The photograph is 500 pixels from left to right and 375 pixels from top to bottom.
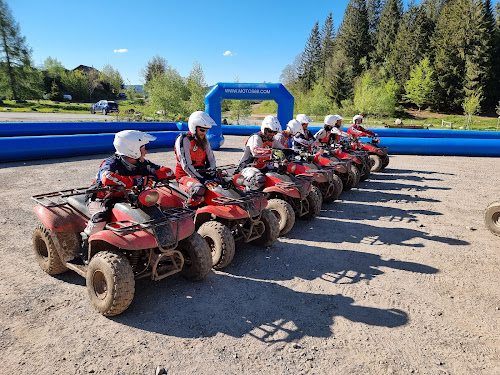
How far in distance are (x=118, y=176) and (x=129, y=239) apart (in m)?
0.88

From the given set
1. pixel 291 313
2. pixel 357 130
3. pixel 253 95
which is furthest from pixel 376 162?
pixel 291 313

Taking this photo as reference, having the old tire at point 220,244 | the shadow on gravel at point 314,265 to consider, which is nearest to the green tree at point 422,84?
the shadow on gravel at point 314,265

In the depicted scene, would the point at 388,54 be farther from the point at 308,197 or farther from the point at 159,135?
the point at 308,197

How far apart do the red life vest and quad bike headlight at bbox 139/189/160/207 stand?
70.6 inches

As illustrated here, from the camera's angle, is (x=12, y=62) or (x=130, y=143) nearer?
(x=130, y=143)

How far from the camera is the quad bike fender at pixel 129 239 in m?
3.73

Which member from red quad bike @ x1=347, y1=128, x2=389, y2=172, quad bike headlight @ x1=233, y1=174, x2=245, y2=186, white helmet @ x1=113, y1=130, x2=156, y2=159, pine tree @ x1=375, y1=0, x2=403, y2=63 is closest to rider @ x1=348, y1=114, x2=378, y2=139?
red quad bike @ x1=347, y1=128, x2=389, y2=172

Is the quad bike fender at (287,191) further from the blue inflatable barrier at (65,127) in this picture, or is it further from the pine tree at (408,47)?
the pine tree at (408,47)

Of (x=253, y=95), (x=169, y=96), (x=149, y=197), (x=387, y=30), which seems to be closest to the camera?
(x=149, y=197)

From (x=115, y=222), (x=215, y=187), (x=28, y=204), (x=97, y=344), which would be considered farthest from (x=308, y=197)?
(x=28, y=204)

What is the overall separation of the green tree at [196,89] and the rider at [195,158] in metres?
25.8

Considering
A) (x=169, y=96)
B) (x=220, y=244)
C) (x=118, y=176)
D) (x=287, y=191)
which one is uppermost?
(x=169, y=96)

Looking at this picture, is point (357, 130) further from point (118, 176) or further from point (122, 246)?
point (122, 246)

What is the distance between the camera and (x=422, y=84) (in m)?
50.2
